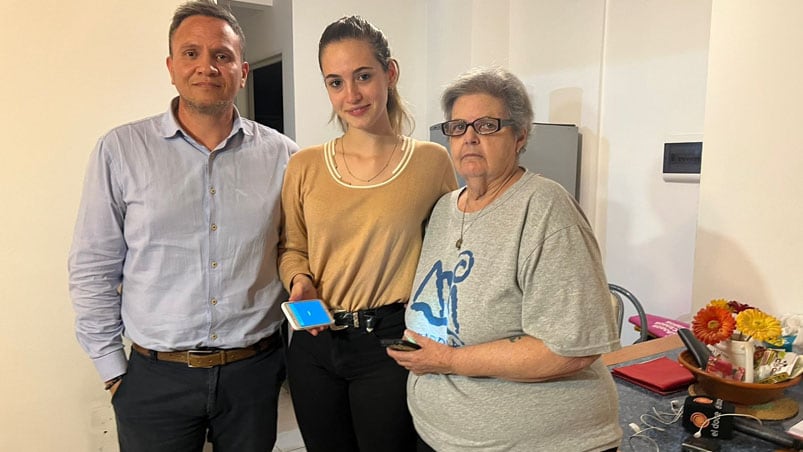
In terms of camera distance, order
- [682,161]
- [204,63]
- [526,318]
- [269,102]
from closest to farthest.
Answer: [526,318], [204,63], [682,161], [269,102]

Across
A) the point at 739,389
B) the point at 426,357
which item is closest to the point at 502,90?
the point at 426,357

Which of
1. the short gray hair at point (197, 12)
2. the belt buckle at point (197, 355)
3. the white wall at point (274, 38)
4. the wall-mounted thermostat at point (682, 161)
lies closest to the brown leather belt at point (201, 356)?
the belt buckle at point (197, 355)

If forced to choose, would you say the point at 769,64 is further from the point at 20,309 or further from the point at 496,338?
the point at 20,309

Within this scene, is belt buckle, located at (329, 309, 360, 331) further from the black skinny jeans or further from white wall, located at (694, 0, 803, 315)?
white wall, located at (694, 0, 803, 315)

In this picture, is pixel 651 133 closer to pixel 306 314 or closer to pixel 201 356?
pixel 306 314

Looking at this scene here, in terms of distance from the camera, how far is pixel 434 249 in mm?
1234

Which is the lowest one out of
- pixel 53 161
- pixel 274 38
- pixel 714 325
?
pixel 714 325

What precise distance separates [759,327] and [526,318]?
782mm

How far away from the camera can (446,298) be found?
1.15 metres

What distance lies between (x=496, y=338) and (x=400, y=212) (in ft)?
1.28

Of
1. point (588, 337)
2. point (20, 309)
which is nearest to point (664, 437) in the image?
point (588, 337)

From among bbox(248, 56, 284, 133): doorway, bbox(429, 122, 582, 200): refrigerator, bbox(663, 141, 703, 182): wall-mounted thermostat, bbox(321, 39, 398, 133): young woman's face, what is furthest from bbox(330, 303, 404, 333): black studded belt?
bbox(248, 56, 284, 133): doorway

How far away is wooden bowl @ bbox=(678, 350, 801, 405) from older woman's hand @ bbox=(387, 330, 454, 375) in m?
0.78

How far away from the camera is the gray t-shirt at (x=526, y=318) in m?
1.00
